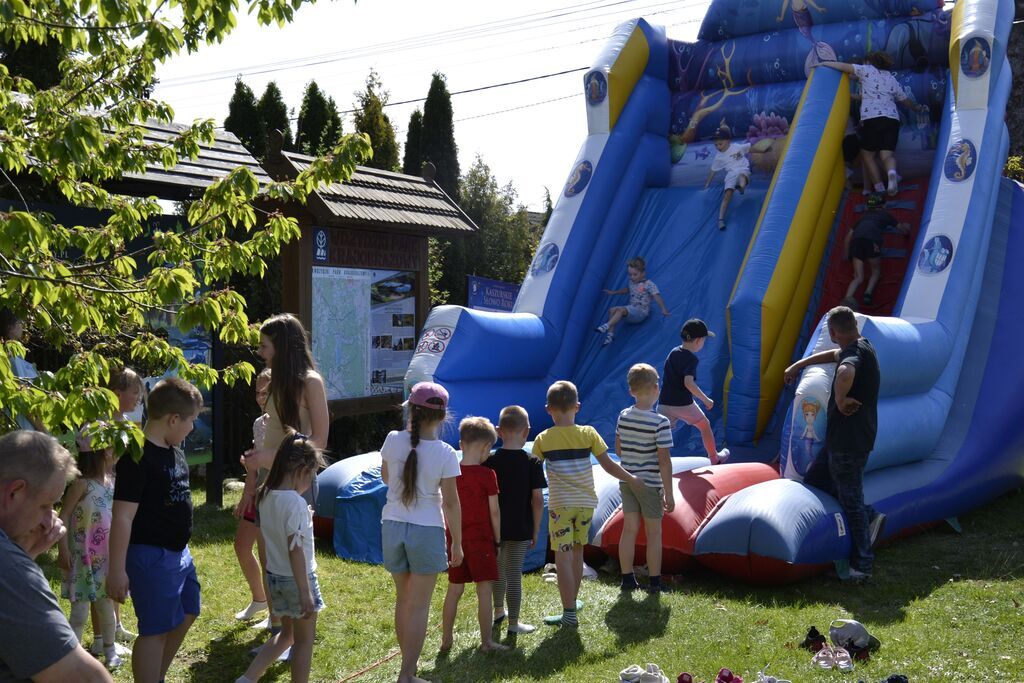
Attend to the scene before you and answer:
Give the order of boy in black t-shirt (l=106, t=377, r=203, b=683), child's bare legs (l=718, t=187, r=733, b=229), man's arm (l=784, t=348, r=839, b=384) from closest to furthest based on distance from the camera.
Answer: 1. boy in black t-shirt (l=106, t=377, r=203, b=683)
2. man's arm (l=784, t=348, r=839, b=384)
3. child's bare legs (l=718, t=187, r=733, b=229)

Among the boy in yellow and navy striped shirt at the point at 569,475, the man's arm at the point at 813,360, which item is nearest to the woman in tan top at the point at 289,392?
the boy in yellow and navy striped shirt at the point at 569,475

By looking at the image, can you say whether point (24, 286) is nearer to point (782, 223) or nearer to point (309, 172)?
point (309, 172)

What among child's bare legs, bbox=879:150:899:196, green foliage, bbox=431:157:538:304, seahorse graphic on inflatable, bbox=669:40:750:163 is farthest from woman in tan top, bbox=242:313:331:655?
green foliage, bbox=431:157:538:304

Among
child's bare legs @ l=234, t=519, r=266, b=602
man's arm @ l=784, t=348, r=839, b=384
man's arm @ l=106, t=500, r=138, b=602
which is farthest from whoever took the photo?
man's arm @ l=784, t=348, r=839, b=384

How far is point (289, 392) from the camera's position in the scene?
4.59 metres

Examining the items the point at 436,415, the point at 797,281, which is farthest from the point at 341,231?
the point at 436,415

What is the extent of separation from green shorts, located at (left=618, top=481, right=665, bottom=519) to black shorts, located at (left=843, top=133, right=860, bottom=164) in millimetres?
5378

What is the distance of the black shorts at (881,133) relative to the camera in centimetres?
959

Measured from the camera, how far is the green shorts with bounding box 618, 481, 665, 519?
5.76 m

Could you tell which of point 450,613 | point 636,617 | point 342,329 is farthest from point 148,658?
point 342,329

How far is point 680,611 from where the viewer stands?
17.4 feet

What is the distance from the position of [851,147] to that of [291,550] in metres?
7.60

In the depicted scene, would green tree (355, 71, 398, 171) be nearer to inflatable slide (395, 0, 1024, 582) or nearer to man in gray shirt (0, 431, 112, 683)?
inflatable slide (395, 0, 1024, 582)

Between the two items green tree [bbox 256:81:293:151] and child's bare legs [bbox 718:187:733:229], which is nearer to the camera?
child's bare legs [bbox 718:187:733:229]
